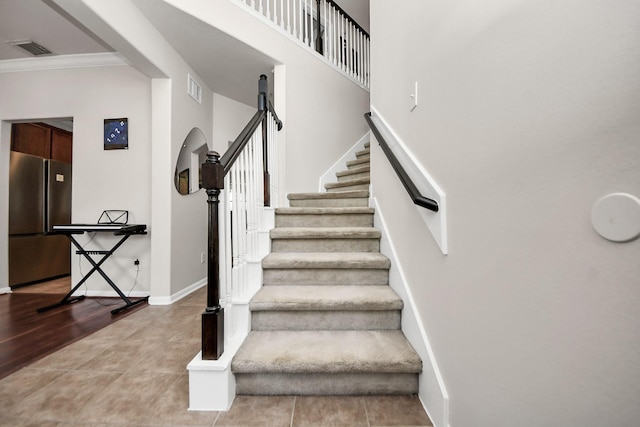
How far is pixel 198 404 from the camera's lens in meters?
1.16

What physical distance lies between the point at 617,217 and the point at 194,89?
3.89 meters

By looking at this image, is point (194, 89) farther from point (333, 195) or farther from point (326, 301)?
point (326, 301)

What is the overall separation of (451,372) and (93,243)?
12.5ft

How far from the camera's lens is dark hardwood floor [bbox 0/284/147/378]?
1729mm

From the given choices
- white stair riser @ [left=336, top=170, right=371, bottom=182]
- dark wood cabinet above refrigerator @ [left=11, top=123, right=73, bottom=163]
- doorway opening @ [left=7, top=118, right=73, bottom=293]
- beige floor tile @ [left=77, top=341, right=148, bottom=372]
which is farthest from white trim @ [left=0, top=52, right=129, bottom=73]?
beige floor tile @ [left=77, top=341, right=148, bottom=372]

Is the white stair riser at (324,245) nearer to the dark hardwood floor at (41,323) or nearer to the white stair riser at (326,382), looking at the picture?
the white stair riser at (326,382)

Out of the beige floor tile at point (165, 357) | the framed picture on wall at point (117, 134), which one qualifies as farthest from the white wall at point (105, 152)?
the beige floor tile at point (165, 357)

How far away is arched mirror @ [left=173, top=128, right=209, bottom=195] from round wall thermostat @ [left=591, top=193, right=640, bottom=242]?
3.21 meters

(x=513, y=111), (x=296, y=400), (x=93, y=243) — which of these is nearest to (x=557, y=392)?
(x=513, y=111)

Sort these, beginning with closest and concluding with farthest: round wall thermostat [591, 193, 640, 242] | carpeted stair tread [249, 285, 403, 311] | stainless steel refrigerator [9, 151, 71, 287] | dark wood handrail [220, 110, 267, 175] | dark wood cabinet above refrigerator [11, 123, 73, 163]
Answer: round wall thermostat [591, 193, 640, 242] < dark wood handrail [220, 110, 267, 175] < carpeted stair tread [249, 285, 403, 311] < stainless steel refrigerator [9, 151, 71, 287] < dark wood cabinet above refrigerator [11, 123, 73, 163]

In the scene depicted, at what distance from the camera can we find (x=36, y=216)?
3695 millimetres

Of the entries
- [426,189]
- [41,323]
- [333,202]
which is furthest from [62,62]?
[426,189]

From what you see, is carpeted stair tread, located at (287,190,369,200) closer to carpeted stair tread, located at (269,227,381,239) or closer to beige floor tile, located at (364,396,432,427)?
carpeted stair tread, located at (269,227,381,239)

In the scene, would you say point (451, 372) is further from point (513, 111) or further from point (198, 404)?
point (198, 404)
